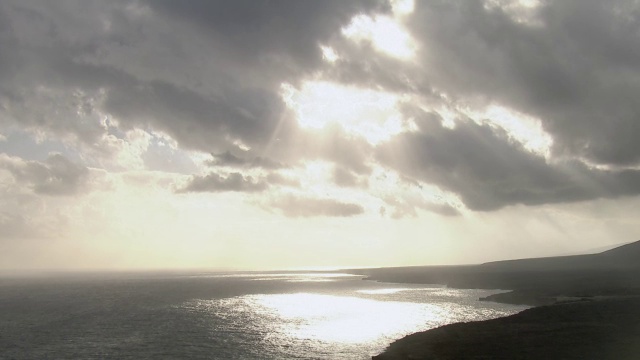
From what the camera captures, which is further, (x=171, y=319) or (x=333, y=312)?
(x=333, y=312)

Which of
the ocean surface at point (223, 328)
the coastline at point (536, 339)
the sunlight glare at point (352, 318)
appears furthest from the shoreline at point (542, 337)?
the sunlight glare at point (352, 318)

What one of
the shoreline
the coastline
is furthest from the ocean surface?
the coastline

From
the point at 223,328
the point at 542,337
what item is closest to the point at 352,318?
the point at 223,328

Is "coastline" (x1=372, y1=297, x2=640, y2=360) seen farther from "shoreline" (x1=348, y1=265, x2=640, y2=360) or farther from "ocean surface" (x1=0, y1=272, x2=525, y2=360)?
"ocean surface" (x1=0, y1=272, x2=525, y2=360)

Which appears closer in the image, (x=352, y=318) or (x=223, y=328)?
(x=223, y=328)

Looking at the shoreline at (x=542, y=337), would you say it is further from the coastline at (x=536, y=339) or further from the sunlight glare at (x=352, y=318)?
the sunlight glare at (x=352, y=318)

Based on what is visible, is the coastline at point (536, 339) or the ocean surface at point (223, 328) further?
the ocean surface at point (223, 328)

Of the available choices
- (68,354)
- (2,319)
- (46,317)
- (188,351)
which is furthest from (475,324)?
(2,319)

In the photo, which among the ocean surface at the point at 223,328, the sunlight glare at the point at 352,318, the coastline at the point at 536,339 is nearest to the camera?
the coastline at the point at 536,339

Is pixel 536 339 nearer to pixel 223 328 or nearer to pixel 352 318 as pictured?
pixel 352 318

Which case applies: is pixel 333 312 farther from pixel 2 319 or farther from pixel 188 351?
pixel 2 319

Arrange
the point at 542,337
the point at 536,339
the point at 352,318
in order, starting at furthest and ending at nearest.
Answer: the point at 352,318
the point at 542,337
the point at 536,339
